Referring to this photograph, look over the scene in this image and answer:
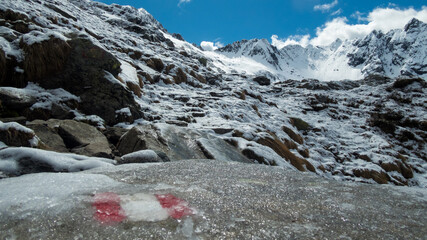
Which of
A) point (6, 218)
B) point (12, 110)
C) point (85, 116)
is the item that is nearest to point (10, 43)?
point (12, 110)

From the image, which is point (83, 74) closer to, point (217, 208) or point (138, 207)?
point (138, 207)

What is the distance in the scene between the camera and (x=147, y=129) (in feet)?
31.0

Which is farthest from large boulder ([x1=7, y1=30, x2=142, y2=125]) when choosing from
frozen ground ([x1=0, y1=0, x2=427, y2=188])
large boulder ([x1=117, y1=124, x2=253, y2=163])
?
large boulder ([x1=117, y1=124, x2=253, y2=163])

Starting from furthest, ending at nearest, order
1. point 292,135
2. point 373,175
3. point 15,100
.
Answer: point 292,135 → point 373,175 → point 15,100

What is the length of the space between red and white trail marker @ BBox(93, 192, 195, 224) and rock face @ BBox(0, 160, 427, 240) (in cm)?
4

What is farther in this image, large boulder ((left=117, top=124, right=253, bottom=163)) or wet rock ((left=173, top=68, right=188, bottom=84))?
wet rock ((left=173, top=68, right=188, bottom=84))

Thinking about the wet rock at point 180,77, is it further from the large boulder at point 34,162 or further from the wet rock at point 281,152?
the large boulder at point 34,162

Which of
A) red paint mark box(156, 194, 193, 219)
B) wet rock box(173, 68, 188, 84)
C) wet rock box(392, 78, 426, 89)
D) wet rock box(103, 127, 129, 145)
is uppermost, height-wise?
wet rock box(392, 78, 426, 89)

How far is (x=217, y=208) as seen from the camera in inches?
122

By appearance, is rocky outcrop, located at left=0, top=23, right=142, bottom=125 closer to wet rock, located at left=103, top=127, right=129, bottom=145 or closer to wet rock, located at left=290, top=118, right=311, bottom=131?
wet rock, located at left=103, top=127, right=129, bottom=145

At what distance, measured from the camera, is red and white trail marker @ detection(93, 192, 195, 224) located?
2.71m

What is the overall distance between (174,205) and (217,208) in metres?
0.58

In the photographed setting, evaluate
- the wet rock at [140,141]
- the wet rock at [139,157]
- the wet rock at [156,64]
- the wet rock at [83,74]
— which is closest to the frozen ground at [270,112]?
the wet rock at [156,64]

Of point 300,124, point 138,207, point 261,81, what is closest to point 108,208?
point 138,207
